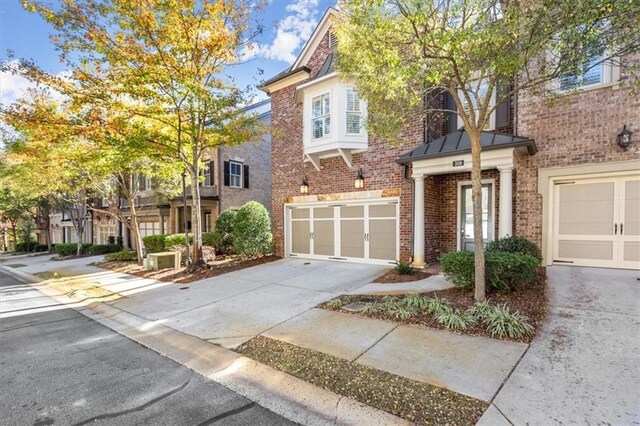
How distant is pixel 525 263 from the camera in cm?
529

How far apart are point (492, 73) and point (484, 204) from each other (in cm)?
473

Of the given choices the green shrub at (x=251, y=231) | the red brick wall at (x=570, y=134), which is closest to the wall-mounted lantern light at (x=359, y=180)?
the green shrub at (x=251, y=231)

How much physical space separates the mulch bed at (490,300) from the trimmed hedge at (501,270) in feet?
0.64

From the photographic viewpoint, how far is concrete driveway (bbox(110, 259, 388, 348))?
5.11 meters

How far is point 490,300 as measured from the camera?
5.15 meters

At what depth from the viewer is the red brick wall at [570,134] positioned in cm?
668

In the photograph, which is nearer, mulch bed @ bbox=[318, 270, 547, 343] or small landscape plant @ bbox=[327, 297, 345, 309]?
mulch bed @ bbox=[318, 270, 547, 343]

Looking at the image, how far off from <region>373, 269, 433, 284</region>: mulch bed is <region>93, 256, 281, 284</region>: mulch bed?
4895 millimetres

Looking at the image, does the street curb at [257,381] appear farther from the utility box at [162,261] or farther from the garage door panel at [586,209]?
the garage door panel at [586,209]

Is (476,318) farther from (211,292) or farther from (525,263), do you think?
(211,292)

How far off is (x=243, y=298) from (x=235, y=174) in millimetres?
12390

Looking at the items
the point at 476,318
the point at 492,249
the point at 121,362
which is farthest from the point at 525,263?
the point at 121,362

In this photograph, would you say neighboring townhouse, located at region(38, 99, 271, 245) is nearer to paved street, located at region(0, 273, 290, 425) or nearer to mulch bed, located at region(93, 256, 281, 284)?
mulch bed, located at region(93, 256, 281, 284)

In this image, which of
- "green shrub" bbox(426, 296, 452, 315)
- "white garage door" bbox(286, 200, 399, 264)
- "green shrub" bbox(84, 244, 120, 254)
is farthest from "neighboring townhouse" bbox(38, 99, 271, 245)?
"green shrub" bbox(426, 296, 452, 315)
